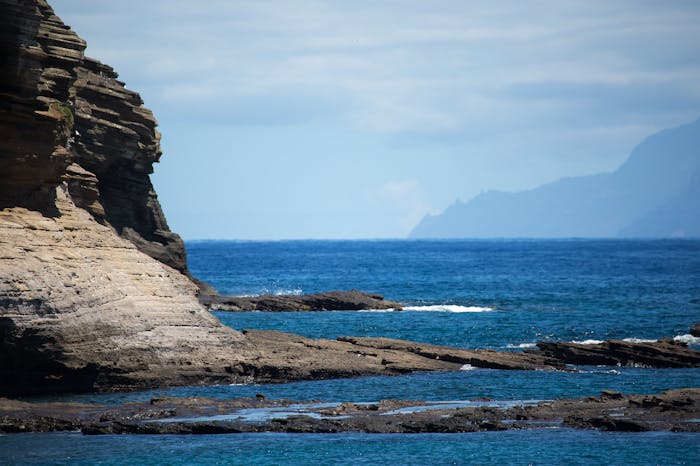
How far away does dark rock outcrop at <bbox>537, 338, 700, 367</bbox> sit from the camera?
162 feet

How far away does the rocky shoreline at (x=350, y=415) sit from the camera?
3322 cm

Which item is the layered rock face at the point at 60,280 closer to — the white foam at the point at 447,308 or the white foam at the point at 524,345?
the white foam at the point at 524,345

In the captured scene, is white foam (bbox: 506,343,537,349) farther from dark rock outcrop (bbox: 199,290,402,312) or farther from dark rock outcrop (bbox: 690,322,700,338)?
dark rock outcrop (bbox: 199,290,402,312)

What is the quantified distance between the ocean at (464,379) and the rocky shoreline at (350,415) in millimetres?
725

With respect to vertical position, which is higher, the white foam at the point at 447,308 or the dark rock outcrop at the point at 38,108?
the dark rock outcrop at the point at 38,108

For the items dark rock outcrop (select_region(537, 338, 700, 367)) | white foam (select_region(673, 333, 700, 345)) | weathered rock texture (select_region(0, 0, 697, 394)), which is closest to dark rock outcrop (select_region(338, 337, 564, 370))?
weathered rock texture (select_region(0, 0, 697, 394))

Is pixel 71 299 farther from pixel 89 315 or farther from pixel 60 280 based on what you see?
pixel 89 315

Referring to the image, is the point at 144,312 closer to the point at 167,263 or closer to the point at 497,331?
the point at 497,331

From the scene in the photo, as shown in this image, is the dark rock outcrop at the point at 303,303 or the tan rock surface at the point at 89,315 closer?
the tan rock surface at the point at 89,315

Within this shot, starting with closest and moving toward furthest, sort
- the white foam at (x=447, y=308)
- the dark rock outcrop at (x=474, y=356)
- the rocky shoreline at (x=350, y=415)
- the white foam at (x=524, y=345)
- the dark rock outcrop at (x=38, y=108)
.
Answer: the rocky shoreline at (x=350, y=415) < the dark rock outcrop at (x=38, y=108) < the dark rock outcrop at (x=474, y=356) < the white foam at (x=524, y=345) < the white foam at (x=447, y=308)

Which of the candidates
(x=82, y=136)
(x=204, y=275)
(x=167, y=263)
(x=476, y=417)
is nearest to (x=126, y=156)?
(x=82, y=136)

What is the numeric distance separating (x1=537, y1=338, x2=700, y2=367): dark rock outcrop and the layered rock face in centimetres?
1593

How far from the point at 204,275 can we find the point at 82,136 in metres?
72.2

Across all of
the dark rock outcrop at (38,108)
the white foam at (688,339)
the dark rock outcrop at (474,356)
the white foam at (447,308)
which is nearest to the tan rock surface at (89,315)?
the dark rock outcrop at (38,108)
